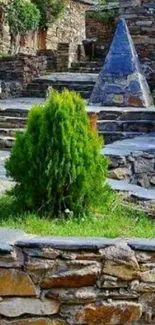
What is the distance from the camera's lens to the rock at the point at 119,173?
6.05 metres

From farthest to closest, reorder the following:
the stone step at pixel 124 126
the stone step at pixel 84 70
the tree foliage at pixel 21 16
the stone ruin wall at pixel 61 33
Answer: the stone ruin wall at pixel 61 33 → the tree foliage at pixel 21 16 → the stone step at pixel 84 70 → the stone step at pixel 124 126

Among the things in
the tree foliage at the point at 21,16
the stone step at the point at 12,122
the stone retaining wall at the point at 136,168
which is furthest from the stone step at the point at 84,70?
the stone retaining wall at the point at 136,168

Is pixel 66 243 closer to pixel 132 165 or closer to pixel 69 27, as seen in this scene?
pixel 132 165

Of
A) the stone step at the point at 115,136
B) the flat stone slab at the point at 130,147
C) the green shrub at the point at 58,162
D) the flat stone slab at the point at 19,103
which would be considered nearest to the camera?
the green shrub at the point at 58,162

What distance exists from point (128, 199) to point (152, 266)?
142cm

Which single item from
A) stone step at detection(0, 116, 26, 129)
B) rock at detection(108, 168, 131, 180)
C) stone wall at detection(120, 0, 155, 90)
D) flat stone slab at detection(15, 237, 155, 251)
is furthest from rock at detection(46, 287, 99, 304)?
stone wall at detection(120, 0, 155, 90)

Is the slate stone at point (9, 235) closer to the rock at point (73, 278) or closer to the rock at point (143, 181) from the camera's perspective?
the rock at point (73, 278)

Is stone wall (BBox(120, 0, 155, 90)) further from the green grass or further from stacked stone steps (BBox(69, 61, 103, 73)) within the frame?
the green grass

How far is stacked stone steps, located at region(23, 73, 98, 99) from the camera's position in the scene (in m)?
13.6

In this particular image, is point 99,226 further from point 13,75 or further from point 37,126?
point 13,75

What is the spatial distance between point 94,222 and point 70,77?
1068cm

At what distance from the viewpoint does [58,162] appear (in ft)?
13.6

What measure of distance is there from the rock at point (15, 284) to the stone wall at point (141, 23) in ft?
38.1

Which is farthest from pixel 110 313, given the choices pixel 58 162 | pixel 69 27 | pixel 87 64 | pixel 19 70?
pixel 69 27
